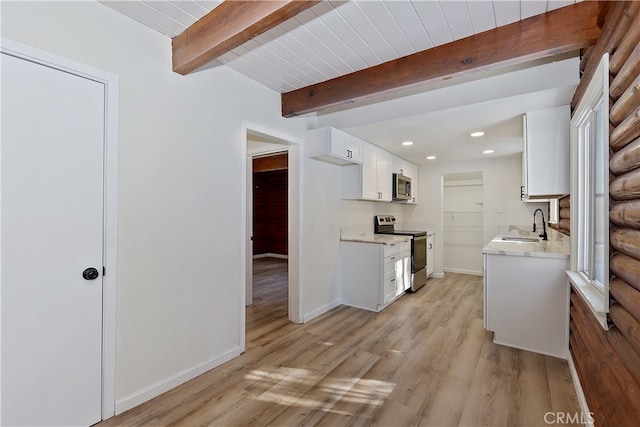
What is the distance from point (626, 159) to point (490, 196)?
4.42 m

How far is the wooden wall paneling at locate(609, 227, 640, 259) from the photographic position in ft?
3.78

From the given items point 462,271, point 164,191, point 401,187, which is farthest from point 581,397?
point 462,271

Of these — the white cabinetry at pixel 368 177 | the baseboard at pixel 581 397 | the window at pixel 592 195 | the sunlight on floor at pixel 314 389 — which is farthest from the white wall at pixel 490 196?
the sunlight on floor at pixel 314 389

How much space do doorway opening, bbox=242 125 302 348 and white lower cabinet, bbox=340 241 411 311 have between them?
2.65ft

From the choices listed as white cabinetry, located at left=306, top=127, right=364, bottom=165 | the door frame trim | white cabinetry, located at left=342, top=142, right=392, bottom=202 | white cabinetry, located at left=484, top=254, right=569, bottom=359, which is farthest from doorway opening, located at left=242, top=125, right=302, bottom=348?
white cabinetry, located at left=484, top=254, right=569, bottom=359

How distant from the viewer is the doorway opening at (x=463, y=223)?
5934 mm

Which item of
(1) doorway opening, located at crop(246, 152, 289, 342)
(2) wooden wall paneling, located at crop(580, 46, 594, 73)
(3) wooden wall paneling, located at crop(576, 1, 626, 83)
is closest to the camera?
(3) wooden wall paneling, located at crop(576, 1, 626, 83)

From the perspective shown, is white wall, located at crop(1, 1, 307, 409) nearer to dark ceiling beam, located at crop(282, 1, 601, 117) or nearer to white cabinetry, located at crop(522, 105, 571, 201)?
dark ceiling beam, located at crop(282, 1, 601, 117)

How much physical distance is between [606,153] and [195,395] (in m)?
2.80

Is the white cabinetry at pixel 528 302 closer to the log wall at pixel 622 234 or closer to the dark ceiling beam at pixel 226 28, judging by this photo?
the log wall at pixel 622 234

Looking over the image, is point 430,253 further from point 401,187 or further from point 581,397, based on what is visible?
point 581,397

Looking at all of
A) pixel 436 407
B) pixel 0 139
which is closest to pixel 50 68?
pixel 0 139

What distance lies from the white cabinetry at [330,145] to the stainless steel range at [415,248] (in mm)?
1684

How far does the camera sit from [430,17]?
183cm
